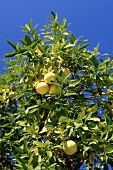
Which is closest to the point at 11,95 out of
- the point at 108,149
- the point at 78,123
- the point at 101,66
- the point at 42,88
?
the point at 42,88

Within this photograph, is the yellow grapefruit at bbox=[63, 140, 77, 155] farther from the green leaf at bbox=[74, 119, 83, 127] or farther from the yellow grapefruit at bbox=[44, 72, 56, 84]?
the yellow grapefruit at bbox=[44, 72, 56, 84]

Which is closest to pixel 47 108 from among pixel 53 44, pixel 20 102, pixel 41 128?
pixel 41 128

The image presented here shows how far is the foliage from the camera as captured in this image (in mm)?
2660

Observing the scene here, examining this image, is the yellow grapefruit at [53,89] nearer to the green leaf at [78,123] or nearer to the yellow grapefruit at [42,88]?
the yellow grapefruit at [42,88]

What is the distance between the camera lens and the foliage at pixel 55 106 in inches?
105

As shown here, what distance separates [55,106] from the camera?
2904mm

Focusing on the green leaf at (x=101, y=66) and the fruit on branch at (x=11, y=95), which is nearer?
the green leaf at (x=101, y=66)

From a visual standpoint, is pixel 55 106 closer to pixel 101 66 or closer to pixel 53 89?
pixel 53 89

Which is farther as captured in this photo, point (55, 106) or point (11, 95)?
point (11, 95)

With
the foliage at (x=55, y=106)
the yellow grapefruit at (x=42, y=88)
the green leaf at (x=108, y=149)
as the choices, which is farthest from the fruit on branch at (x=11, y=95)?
the green leaf at (x=108, y=149)

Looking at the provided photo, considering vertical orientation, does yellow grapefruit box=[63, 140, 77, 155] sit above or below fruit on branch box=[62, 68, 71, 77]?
below

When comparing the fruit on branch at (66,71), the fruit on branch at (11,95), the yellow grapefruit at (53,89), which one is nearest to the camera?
the yellow grapefruit at (53,89)

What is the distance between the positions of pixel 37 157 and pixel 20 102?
901mm

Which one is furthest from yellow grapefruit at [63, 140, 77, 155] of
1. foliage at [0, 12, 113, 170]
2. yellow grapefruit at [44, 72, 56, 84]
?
yellow grapefruit at [44, 72, 56, 84]
